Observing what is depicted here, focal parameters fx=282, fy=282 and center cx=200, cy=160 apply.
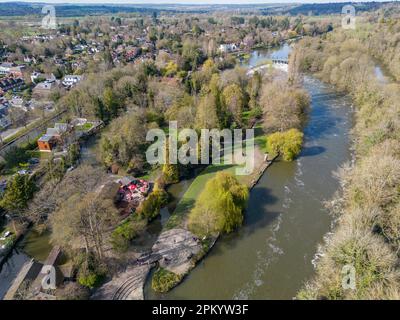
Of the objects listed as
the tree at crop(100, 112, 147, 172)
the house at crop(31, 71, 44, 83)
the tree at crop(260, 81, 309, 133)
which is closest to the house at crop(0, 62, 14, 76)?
the house at crop(31, 71, 44, 83)

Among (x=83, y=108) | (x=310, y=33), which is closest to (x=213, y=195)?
(x=83, y=108)

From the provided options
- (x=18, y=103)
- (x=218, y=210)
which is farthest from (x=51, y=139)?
(x=218, y=210)

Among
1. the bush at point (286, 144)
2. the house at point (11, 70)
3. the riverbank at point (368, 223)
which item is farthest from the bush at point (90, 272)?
the house at point (11, 70)

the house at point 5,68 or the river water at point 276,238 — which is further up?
the house at point 5,68

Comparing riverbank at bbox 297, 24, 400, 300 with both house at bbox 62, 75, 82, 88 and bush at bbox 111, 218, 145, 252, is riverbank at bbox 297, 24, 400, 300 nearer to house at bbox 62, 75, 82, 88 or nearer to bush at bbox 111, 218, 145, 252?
bush at bbox 111, 218, 145, 252

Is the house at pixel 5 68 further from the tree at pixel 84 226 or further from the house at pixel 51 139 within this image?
the tree at pixel 84 226
